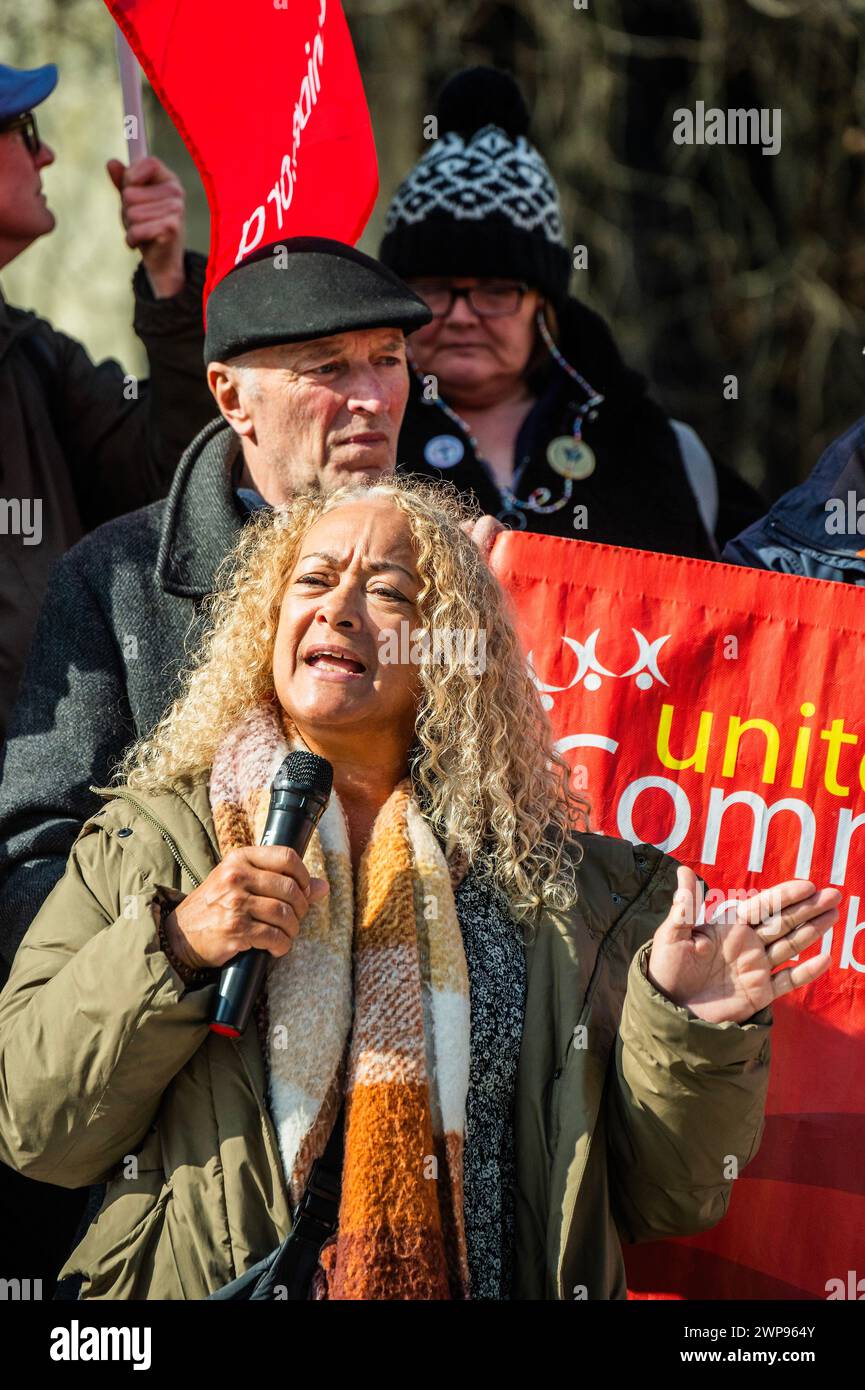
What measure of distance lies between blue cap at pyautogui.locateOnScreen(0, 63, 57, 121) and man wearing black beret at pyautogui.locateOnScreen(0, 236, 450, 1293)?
81 centimetres

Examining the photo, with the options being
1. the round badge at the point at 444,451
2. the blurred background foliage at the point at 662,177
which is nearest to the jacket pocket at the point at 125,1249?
the round badge at the point at 444,451

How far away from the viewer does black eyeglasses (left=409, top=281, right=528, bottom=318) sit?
15.8ft

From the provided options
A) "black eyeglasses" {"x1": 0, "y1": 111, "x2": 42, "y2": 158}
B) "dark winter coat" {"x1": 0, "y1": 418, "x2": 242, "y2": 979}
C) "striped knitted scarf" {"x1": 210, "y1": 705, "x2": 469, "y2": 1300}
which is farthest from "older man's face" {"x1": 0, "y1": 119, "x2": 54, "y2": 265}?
"striped knitted scarf" {"x1": 210, "y1": 705, "x2": 469, "y2": 1300}

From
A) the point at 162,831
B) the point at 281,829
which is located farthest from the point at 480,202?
the point at 281,829

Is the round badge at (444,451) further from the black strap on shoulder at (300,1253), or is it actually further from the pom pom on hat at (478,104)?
the black strap on shoulder at (300,1253)

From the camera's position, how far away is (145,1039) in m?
2.69

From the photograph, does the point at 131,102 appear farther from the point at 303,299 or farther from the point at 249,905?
the point at 249,905

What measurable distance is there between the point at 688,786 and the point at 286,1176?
124 cm

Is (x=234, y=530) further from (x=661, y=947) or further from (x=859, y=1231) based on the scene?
(x=859, y=1231)

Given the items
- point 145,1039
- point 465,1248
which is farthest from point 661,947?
point 145,1039

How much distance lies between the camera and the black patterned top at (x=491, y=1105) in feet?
9.48

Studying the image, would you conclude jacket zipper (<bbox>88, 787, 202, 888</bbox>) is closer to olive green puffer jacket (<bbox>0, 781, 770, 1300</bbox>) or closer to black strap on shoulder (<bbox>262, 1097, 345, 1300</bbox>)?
olive green puffer jacket (<bbox>0, 781, 770, 1300</bbox>)

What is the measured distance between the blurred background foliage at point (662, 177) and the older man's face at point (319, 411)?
9.51 ft

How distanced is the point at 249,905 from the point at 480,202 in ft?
8.83
